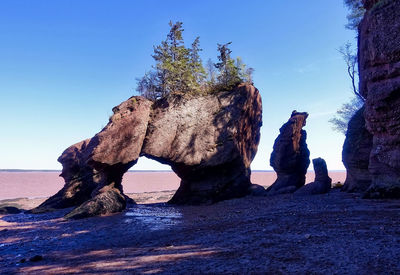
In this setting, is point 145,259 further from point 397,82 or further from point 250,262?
point 397,82

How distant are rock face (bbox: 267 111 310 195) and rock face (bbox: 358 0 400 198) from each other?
898 cm

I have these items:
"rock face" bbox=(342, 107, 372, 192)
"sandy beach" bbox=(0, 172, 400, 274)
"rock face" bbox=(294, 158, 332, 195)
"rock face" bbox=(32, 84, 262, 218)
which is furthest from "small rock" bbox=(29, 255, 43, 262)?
"rock face" bbox=(342, 107, 372, 192)

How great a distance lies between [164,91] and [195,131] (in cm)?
392

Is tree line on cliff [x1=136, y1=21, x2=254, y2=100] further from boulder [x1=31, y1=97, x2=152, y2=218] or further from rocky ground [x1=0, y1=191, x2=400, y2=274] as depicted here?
rocky ground [x1=0, y1=191, x2=400, y2=274]

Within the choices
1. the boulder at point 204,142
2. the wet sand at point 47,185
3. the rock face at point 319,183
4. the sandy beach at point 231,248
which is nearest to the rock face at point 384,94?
the sandy beach at point 231,248

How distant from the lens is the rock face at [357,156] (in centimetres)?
1571

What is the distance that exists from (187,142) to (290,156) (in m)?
9.53

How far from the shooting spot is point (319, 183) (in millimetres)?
17766

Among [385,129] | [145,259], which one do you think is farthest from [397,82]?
[145,259]

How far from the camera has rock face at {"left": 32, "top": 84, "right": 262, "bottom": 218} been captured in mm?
16297

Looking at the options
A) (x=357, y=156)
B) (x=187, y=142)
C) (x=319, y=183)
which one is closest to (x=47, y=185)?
(x=187, y=142)

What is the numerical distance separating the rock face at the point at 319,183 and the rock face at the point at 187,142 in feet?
13.1

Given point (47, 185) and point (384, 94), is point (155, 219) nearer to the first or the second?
point (384, 94)

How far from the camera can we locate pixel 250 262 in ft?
14.8
